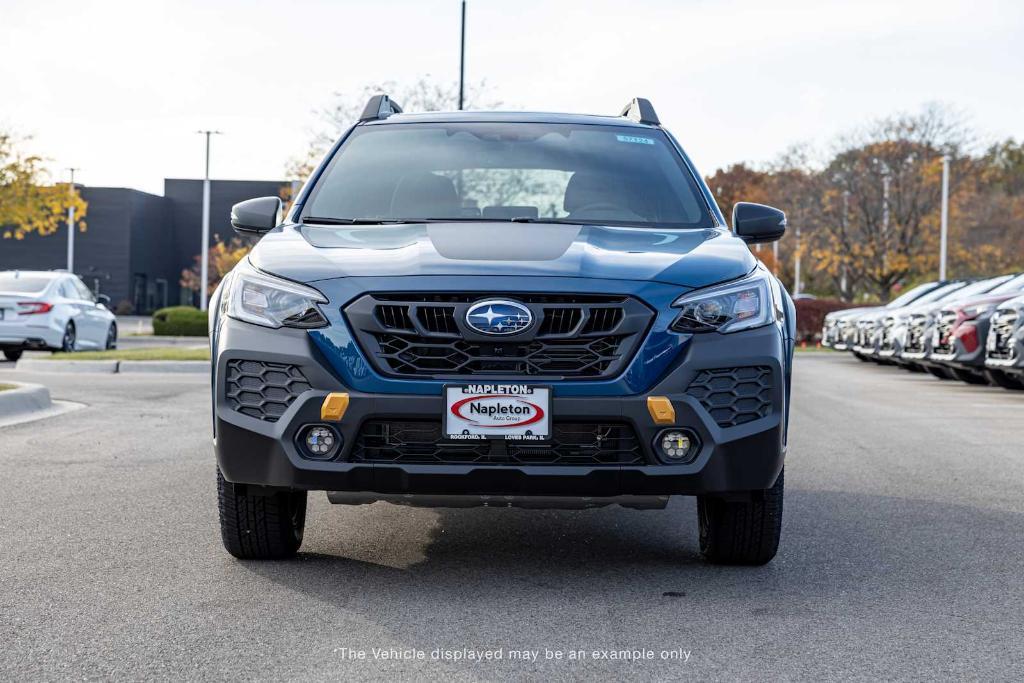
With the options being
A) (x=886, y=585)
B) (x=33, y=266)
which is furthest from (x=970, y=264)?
(x=886, y=585)

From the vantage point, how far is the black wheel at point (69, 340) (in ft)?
72.7

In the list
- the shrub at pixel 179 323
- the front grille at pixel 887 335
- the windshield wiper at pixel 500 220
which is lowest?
the shrub at pixel 179 323

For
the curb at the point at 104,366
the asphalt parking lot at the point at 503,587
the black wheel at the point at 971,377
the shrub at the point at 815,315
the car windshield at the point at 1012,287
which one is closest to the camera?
the asphalt parking lot at the point at 503,587

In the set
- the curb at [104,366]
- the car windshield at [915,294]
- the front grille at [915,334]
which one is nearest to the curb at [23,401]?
the curb at [104,366]

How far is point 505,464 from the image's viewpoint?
455 cm

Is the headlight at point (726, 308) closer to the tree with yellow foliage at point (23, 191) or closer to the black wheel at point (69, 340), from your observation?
the black wheel at point (69, 340)

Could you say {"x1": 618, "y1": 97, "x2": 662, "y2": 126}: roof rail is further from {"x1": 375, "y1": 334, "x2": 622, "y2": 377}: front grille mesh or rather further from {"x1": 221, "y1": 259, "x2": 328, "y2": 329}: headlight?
{"x1": 221, "y1": 259, "x2": 328, "y2": 329}: headlight

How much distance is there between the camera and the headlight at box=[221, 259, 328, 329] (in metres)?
4.64

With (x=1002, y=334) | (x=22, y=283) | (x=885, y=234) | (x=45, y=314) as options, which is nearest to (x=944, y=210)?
(x=885, y=234)

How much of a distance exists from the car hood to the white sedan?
1734cm

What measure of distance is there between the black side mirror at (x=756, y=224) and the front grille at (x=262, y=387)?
2065mm

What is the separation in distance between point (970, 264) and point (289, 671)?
183 feet

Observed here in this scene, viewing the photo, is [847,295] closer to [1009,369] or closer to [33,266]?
[33,266]

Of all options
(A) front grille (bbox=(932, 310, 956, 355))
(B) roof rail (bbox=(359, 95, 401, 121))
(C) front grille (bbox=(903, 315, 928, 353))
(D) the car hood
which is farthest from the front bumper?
(C) front grille (bbox=(903, 315, 928, 353))
